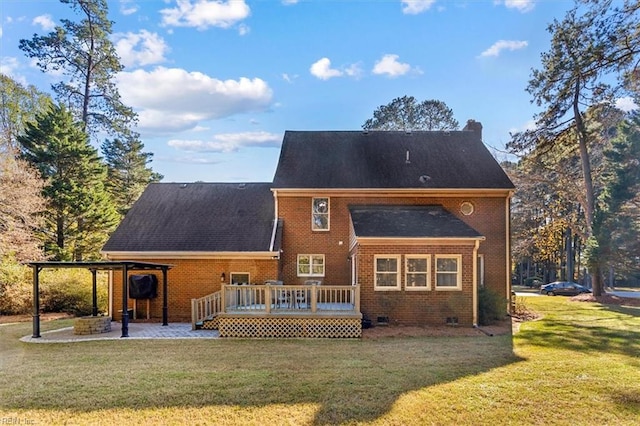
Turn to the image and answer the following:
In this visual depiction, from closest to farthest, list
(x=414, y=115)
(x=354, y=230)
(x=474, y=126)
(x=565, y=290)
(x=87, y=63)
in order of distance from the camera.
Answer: (x=354, y=230) < (x=474, y=126) < (x=87, y=63) < (x=565, y=290) < (x=414, y=115)

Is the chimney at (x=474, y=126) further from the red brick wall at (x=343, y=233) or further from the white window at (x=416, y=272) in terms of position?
the white window at (x=416, y=272)

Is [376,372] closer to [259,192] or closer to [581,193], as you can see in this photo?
[259,192]

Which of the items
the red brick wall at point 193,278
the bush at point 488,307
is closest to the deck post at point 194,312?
the red brick wall at point 193,278

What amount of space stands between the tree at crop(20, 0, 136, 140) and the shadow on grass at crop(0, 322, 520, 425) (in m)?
23.3

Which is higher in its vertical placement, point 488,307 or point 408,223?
point 408,223

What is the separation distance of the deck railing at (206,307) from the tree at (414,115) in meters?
30.1

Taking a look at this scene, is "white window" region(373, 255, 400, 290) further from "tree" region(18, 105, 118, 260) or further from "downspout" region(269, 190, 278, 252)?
"tree" region(18, 105, 118, 260)

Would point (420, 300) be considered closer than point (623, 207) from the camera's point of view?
Yes

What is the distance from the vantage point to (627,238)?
24.0 m

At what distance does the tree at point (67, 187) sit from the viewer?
23.3 m

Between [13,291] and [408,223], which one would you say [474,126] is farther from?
[13,291]

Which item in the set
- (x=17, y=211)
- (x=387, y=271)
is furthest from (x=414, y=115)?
(x=17, y=211)

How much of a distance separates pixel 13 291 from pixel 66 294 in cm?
204

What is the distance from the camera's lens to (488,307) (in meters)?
14.8
